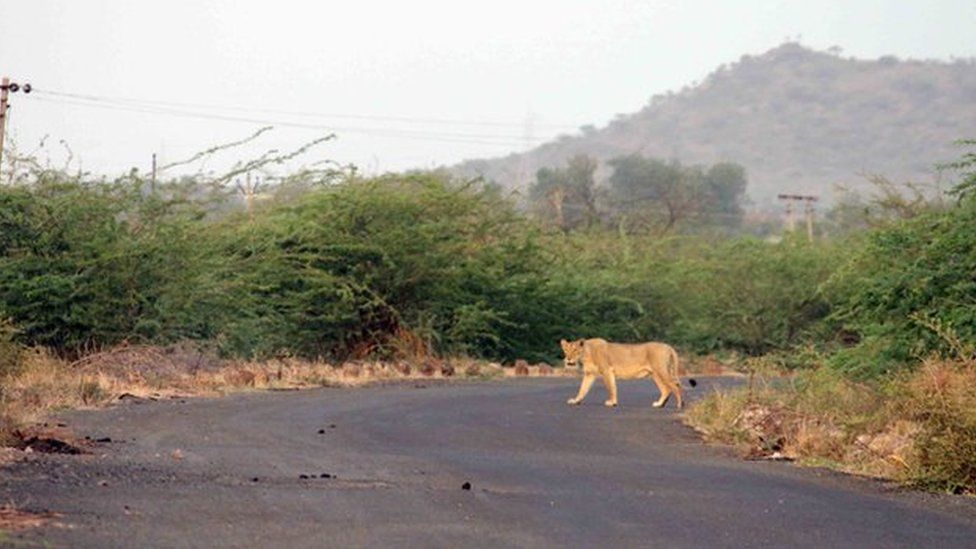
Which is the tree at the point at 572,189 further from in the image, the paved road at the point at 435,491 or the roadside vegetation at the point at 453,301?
the paved road at the point at 435,491

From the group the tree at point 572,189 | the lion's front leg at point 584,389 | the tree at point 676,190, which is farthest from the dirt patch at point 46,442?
the tree at point 676,190

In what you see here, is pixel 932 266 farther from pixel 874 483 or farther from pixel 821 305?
pixel 821 305

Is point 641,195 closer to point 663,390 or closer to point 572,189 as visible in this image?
point 572,189

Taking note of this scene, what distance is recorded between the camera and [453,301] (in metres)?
44.8

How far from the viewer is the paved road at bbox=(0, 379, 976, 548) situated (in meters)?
11.5

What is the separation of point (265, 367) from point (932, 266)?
51.1ft

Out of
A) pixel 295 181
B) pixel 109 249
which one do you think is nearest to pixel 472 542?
pixel 109 249

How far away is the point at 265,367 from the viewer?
3459 centimetres

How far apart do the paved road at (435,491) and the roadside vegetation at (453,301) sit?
55.2 inches

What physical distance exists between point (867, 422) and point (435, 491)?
702 centimetres

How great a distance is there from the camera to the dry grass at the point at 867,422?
16.0 meters

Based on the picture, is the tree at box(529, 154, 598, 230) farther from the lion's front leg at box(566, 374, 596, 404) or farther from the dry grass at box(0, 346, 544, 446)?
the lion's front leg at box(566, 374, 596, 404)

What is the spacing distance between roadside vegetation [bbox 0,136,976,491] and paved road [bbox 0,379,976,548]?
1403 mm

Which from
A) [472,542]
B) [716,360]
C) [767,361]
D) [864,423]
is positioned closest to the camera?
[472,542]
